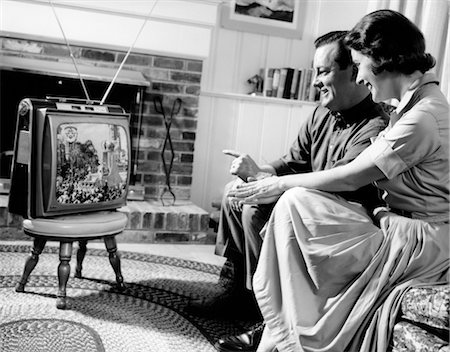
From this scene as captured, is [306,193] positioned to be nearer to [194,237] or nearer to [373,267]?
[373,267]

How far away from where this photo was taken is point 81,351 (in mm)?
1872

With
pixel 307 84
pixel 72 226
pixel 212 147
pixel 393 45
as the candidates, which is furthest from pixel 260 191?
pixel 307 84

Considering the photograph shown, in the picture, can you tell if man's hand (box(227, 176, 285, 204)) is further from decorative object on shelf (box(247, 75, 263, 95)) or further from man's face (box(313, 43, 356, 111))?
decorative object on shelf (box(247, 75, 263, 95))

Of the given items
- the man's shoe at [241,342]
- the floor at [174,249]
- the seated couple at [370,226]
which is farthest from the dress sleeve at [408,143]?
the floor at [174,249]

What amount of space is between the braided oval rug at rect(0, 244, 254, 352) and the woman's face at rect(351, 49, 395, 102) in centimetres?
97

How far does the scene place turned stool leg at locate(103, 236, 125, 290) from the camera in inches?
95.5

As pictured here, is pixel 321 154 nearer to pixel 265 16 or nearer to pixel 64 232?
pixel 64 232

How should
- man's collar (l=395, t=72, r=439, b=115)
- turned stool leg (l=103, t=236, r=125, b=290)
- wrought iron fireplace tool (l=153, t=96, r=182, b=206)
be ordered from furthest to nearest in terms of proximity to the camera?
1. wrought iron fireplace tool (l=153, t=96, r=182, b=206)
2. turned stool leg (l=103, t=236, r=125, b=290)
3. man's collar (l=395, t=72, r=439, b=115)

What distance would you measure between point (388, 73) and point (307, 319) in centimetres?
73

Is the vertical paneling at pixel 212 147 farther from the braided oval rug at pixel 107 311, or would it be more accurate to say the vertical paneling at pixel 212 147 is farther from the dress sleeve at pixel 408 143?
the dress sleeve at pixel 408 143

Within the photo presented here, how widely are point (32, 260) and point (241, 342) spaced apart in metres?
0.88

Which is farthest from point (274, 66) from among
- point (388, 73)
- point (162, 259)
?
point (388, 73)

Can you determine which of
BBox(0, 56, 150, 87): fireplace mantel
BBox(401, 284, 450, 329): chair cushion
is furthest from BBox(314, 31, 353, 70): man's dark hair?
BBox(0, 56, 150, 87): fireplace mantel

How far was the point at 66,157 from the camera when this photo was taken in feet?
7.38
